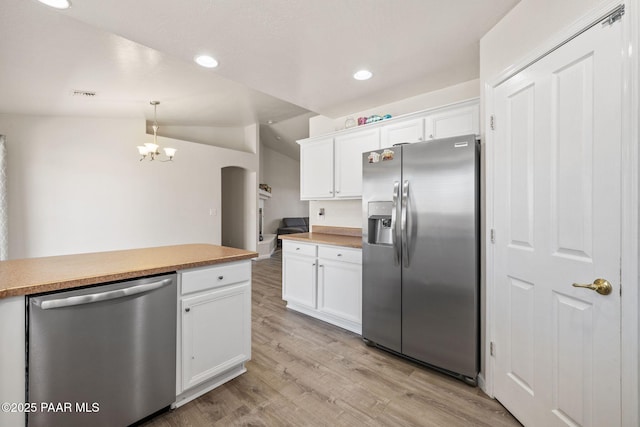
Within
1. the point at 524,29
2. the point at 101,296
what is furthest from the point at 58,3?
the point at 524,29

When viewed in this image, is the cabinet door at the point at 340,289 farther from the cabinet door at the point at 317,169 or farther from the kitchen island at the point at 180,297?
the kitchen island at the point at 180,297

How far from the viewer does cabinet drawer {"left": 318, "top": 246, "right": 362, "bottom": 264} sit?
2.66 metres

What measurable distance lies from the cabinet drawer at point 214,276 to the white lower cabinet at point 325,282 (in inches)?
42.7

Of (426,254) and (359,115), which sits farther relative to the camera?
(359,115)

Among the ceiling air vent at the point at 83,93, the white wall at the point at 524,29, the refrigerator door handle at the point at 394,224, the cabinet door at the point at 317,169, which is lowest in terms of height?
the refrigerator door handle at the point at 394,224

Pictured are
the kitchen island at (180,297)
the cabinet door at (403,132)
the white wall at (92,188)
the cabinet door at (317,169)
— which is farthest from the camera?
the white wall at (92,188)

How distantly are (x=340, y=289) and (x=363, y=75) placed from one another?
2.11 meters

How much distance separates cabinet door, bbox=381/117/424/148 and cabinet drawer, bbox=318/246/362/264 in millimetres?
1187

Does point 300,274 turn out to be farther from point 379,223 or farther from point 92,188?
point 92,188

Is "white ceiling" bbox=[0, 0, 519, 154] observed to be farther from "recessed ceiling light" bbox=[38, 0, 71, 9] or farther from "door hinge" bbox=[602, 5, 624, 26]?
"door hinge" bbox=[602, 5, 624, 26]

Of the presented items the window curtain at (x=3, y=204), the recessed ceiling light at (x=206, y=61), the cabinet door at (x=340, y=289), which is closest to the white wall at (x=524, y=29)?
the cabinet door at (x=340, y=289)

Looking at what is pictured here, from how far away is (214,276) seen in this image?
5.90 ft

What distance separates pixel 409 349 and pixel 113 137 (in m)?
5.45

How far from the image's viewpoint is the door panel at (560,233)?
1.11m
